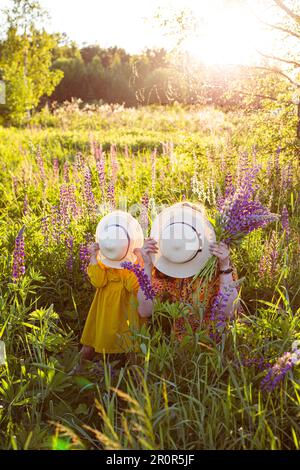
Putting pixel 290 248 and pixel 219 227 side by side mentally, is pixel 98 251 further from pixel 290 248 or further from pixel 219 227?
pixel 290 248

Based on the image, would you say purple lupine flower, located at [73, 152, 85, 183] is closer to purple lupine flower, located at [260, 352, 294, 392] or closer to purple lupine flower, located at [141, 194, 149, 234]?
purple lupine flower, located at [141, 194, 149, 234]

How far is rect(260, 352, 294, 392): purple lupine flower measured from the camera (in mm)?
2230

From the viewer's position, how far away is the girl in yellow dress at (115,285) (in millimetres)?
3057

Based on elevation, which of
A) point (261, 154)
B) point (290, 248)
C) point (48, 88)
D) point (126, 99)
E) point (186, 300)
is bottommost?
point (186, 300)

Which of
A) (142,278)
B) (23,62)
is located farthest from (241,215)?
(23,62)

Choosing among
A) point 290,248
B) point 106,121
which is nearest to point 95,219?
point 290,248

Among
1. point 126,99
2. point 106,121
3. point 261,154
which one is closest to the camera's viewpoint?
point 261,154

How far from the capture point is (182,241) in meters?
2.93

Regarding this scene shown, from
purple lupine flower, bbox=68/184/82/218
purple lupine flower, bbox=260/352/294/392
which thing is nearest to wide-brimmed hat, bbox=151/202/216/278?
purple lupine flower, bbox=260/352/294/392

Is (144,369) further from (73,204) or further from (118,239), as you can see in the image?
(73,204)

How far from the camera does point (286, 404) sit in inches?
93.0

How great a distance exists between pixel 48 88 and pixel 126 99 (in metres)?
16.5
